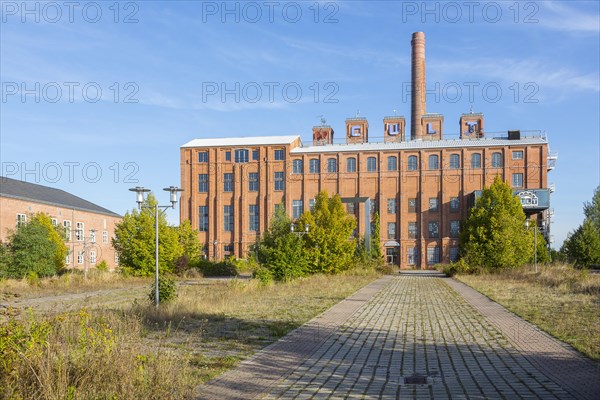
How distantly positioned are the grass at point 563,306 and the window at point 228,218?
44708 millimetres

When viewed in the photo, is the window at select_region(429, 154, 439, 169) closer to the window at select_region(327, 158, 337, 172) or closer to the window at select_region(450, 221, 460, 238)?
the window at select_region(450, 221, 460, 238)

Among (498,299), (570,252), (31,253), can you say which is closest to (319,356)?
(498,299)

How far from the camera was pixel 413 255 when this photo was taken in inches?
2613

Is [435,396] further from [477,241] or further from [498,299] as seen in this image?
[477,241]

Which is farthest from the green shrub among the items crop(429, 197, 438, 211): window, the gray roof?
crop(429, 197, 438, 211): window

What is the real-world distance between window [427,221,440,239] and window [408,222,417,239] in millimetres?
1609

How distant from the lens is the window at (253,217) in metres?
70.6

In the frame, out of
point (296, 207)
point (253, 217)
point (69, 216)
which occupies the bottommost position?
point (253, 217)

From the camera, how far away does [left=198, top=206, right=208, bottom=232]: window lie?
236ft

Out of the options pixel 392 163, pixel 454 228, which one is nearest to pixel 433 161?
pixel 392 163

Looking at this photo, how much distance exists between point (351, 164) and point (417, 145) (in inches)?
319

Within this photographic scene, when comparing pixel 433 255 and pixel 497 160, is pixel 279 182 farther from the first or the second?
pixel 497 160

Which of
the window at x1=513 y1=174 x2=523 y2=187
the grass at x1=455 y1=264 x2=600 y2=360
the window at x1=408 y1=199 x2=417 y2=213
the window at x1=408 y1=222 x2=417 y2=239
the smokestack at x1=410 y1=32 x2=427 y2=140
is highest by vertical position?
the smokestack at x1=410 y1=32 x2=427 y2=140

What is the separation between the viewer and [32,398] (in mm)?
5844
